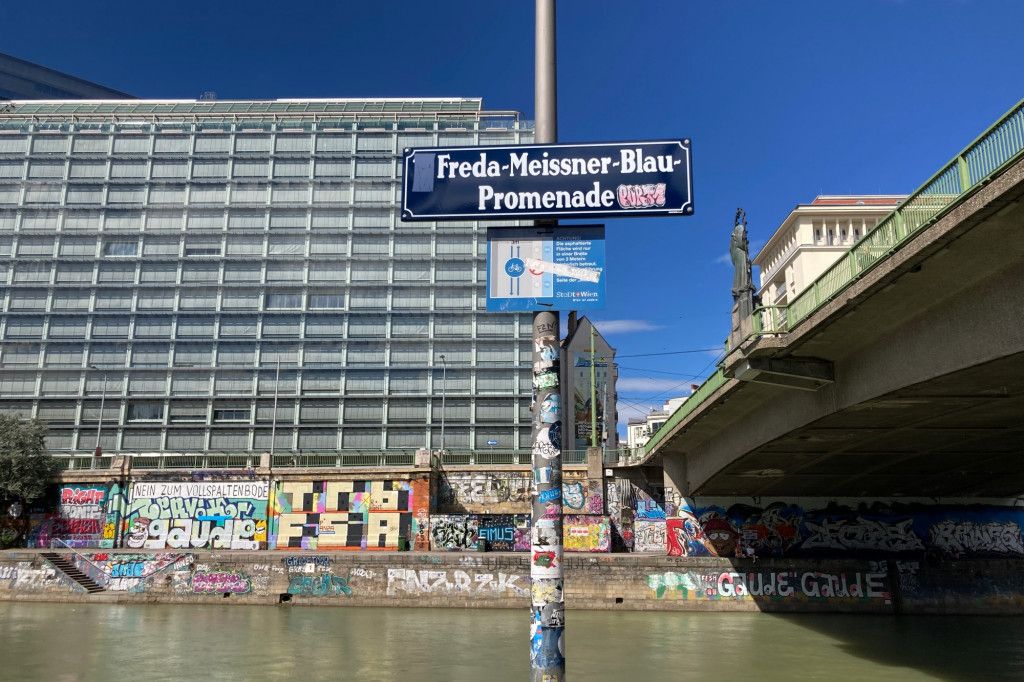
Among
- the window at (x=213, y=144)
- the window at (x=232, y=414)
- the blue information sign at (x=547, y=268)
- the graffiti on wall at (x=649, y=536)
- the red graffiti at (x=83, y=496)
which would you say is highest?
the window at (x=213, y=144)

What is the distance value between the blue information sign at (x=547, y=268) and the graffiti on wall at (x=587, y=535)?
33.7 m

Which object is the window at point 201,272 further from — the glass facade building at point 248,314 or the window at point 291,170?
the window at point 291,170

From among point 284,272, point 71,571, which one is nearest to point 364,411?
point 284,272

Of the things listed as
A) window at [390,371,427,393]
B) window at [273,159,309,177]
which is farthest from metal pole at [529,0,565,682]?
window at [273,159,309,177]

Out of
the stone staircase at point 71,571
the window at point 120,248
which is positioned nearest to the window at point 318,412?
the window at point 120,248

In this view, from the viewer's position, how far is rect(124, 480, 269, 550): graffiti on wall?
4778 cm

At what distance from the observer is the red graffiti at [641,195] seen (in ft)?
33.2

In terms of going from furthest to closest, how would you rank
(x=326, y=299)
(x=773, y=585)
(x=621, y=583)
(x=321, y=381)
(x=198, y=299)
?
(x=326, y=299) → (x=198, y=299) → (x=321, y=381) → (x=621, y=583) → (x=773, y=585)

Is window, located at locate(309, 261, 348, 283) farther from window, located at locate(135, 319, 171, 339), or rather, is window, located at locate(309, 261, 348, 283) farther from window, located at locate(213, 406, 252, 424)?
window, located at locate(135, 319, 171, 339)

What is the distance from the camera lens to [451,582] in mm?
37000

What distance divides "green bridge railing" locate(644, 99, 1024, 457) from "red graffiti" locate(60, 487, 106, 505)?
147 ft

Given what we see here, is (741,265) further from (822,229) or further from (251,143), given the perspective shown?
(822,229)

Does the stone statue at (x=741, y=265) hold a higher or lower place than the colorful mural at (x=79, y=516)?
higher

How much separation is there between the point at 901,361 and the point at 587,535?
28202mm
